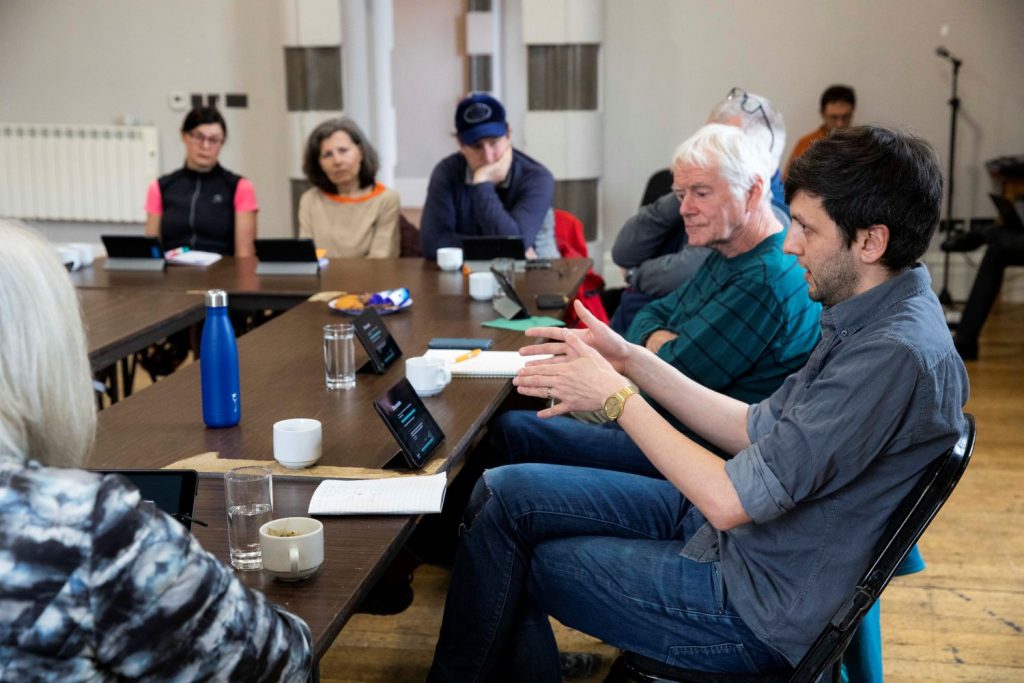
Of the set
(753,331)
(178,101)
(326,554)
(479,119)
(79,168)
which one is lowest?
(326,554)

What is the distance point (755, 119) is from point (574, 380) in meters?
2.27

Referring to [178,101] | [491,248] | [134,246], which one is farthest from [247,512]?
[178,101]

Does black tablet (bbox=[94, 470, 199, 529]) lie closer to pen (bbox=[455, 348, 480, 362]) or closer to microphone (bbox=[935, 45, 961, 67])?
pen (bbox=[455, 348, 480, 362])

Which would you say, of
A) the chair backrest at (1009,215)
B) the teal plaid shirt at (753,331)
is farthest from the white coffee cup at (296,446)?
the chair backrest at (1009,215)

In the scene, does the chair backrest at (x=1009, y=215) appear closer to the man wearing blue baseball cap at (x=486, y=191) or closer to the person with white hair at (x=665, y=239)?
the person with white hair at (x=665, y=239)

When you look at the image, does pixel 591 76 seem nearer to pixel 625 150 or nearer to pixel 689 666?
pixel 625 150

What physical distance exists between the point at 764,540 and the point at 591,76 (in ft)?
16.8

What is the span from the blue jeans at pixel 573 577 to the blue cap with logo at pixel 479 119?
2.27 metres

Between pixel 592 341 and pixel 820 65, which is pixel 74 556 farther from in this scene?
pixel 820 65

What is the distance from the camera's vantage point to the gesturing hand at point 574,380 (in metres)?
1.80

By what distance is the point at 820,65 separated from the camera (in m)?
6.51

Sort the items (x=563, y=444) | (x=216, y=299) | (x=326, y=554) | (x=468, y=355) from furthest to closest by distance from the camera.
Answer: (x=468, y=355) < (x=563, y=444) < (x=216, y=299) < (x=326, y=554)

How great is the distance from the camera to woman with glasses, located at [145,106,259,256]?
4.62 meters

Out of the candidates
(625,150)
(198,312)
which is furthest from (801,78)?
(198,312)
